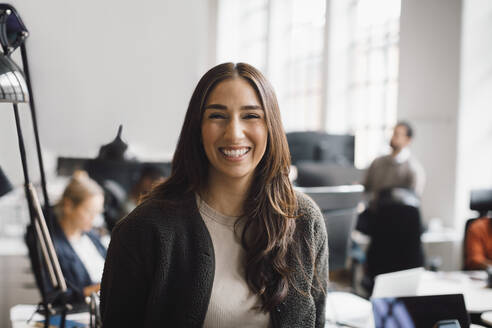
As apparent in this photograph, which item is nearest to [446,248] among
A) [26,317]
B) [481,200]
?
[481,200]

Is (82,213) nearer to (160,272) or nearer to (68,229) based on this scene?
(68,229)

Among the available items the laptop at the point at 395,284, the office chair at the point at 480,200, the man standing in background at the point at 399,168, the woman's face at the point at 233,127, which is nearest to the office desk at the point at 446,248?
the man standing in background at the point at 399,168

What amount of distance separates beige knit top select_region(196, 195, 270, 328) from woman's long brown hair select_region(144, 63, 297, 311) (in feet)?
0.08

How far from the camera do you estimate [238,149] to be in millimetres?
1225

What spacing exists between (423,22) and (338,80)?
177 centimetres

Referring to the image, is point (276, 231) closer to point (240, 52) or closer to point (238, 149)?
point (238, 149)

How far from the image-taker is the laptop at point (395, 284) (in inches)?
55.4

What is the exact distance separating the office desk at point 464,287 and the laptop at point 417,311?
2.21 feet

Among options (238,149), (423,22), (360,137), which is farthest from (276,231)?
(360,137)

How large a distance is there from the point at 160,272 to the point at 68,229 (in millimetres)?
1344

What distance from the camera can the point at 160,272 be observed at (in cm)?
114

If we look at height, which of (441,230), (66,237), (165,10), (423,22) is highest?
(423,22)

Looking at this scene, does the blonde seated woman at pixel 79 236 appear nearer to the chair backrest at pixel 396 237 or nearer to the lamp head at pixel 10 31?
the lamp head at pixel 10 31

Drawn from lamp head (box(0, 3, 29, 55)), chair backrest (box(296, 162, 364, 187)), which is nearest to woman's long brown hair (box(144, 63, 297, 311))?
lamp head (box(0, 3, 29, 55))
